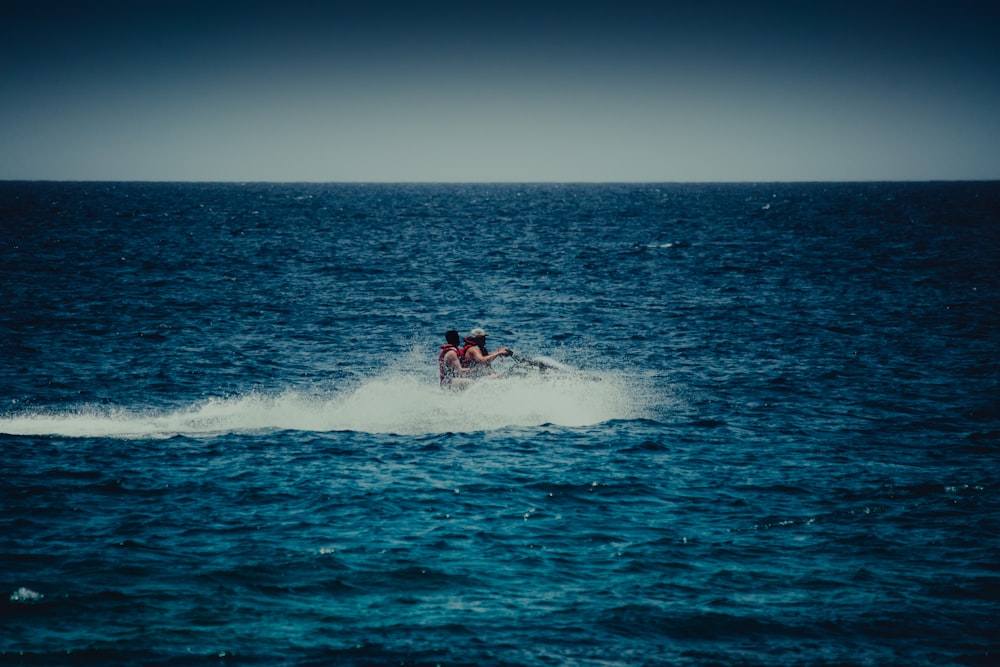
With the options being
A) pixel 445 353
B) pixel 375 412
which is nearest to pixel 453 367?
pixel 445 353

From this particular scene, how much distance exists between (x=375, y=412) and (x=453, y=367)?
2.14 meters

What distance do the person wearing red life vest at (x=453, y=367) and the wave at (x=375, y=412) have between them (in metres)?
0.26

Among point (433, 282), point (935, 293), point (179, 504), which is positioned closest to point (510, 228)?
point (433, 282)

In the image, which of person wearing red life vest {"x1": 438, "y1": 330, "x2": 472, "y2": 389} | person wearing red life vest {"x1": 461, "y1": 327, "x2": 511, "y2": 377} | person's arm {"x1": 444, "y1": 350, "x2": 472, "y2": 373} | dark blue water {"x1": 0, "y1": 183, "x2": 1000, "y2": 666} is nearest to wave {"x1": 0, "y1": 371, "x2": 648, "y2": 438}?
dark blue water {"x1": 0, "y1": 183, "x2": 1000, "y2": 666}

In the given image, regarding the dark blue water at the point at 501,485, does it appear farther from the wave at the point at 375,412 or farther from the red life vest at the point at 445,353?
the red life vest at the point at 445,353

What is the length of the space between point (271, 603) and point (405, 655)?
2.16 m

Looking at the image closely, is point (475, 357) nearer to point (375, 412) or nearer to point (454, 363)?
point (454, 363)

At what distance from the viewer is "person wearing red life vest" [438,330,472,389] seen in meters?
19.9

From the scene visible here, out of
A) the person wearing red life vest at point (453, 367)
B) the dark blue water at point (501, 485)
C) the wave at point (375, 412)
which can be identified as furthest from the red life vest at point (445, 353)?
the dark blue water at point (501, 485)

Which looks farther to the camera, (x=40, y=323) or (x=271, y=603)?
(x=40, y=323)

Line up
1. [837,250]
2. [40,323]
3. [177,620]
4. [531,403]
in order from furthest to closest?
1. [837,250]
2. [40,323]
3. [531,403]
4. [177,620]

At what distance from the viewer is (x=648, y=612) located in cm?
1007

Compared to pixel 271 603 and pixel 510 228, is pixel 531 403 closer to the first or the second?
pixel 271 603

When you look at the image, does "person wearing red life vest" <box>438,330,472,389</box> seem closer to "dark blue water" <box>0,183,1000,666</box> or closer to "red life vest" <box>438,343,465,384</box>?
"red life vest" <box>438,343,465,384</box>
